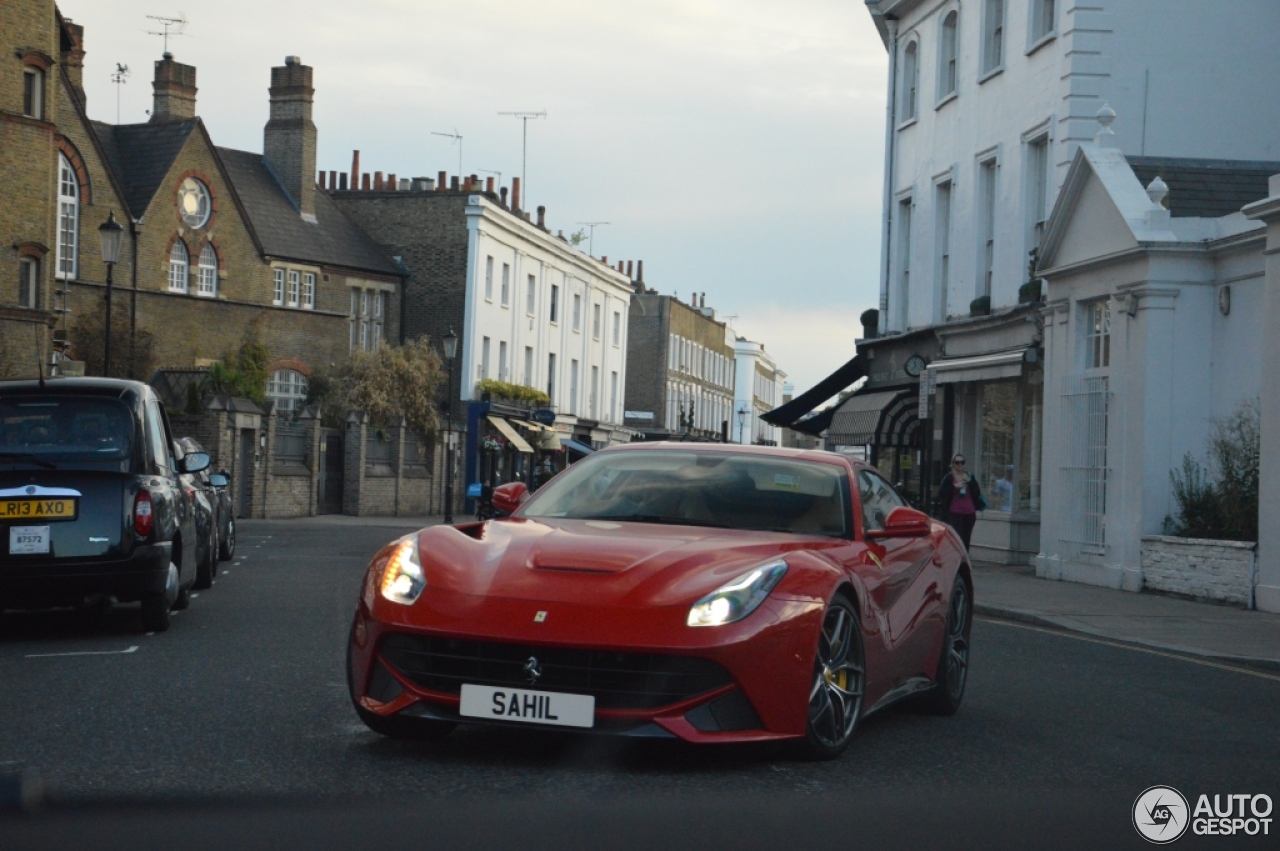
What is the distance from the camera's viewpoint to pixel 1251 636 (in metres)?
15.1

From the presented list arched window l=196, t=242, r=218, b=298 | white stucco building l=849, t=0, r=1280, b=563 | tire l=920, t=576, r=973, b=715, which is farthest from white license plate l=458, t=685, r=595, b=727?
arched window l=196, t=242, r=218, b=298

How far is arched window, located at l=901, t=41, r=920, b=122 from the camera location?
3506 centimetres

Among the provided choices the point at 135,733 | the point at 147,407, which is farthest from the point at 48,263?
the point at 135,733

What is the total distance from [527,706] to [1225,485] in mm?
15904

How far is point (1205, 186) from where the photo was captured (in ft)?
78.9

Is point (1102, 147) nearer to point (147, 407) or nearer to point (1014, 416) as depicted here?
point (1014, 416)

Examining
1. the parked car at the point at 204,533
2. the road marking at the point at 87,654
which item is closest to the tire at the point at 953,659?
the road marking at the point at 87,654

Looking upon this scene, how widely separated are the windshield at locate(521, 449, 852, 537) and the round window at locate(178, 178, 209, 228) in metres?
47.4

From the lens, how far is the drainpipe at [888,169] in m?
35.9

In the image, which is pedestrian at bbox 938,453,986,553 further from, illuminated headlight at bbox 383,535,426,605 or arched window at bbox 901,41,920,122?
illuminated headlight at bbox 383,535,426,605

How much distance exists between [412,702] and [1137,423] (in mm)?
16978

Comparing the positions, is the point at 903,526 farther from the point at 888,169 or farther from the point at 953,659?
the point at 888,169

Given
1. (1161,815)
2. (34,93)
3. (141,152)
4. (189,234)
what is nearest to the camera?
(1161,815)

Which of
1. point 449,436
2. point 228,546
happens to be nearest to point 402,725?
point 228,546
